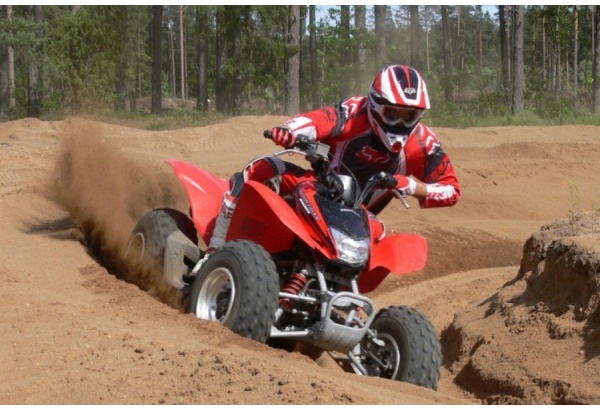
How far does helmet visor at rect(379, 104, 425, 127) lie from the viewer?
6.77 meters

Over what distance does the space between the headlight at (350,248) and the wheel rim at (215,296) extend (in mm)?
786

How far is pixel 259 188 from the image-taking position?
21.6 feet

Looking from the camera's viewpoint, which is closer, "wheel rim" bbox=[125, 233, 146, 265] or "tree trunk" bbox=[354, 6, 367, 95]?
"wheel rim" bbox=[125, 233, 146, 265]

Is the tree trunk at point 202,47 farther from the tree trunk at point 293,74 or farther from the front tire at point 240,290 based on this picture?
the front tire at point 240,290

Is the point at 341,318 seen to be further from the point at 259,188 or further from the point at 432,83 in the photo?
the point at 432,83

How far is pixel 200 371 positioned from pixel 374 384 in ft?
4.07

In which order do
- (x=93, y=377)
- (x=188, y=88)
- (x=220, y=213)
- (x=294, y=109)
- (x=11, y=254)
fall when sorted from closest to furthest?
(x=93, y=377)
(x=220, y=213)
(x=11, y=254)
(x=294, y=109)
(x=188, y=88)

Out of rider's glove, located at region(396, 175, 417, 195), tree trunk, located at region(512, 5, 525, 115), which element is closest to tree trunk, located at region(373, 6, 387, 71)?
tree trunk, located at region(512, 5, 525, 115)

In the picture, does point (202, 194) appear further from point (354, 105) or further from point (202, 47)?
point (202, 47)

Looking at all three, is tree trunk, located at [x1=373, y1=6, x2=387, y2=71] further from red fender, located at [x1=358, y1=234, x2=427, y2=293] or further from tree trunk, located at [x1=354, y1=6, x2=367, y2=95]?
red fender, located at [x1=358, y1=234, x2=427, y2=293]

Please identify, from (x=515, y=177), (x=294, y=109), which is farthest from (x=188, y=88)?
(x=515, y=177)

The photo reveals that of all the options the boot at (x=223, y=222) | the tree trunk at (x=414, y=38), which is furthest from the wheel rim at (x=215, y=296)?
the tree trunk at (x=414, y=38)

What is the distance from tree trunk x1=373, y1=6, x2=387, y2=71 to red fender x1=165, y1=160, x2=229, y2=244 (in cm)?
2421

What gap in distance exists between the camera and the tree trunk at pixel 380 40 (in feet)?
103
